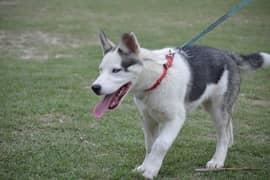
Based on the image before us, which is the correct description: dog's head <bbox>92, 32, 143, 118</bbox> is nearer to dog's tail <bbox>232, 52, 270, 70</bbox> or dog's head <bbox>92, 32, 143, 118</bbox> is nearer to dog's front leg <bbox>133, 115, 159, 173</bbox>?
dog's front leg <bbox>133, 115, 159, 173</bbox>

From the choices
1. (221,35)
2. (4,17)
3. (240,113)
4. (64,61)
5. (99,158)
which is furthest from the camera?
(4,17)

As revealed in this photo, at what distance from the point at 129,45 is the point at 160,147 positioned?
3.61 feet

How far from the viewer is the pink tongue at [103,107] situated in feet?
13.2

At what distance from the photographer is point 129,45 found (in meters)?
4.11

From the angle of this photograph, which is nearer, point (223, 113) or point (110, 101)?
point (110, 101)

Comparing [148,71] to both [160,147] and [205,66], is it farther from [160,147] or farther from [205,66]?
[205,66]

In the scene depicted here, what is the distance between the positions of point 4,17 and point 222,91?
14635 mm

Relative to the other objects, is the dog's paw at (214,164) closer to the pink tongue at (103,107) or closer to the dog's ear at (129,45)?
the pink tongue at (103,107)

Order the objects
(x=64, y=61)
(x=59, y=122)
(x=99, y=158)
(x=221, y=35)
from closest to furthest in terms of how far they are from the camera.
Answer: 1. (x=99, y=158)
2. (x=59, y=122)
3. (x=64, y=61)
4. (x=221, y=35)

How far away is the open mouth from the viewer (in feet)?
13.3

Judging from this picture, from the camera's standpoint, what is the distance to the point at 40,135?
5.57 m

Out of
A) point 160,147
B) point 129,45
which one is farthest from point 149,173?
point 129,45

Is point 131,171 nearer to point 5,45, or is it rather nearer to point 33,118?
point 33,118

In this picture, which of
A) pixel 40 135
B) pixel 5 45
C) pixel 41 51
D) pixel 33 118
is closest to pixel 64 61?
pixel 41 51
